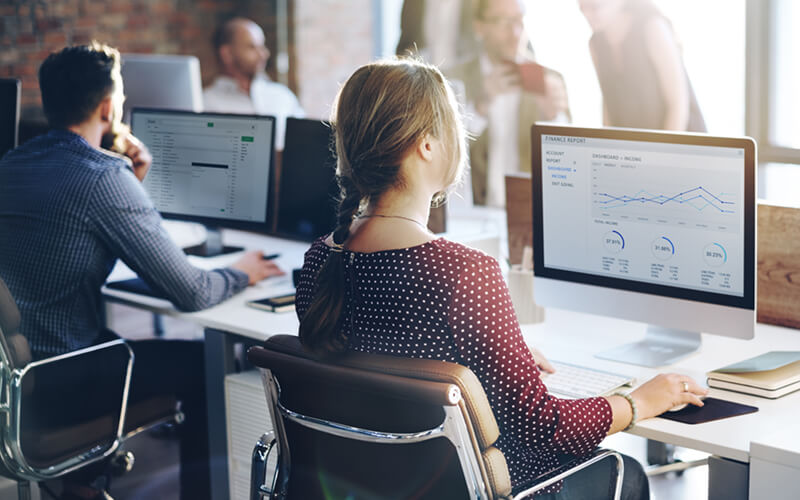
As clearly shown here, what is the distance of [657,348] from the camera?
6.64ft

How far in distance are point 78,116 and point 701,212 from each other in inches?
62.1

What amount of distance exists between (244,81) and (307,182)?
2.88m

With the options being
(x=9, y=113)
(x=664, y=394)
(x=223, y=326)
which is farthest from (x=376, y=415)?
(x=9, y=113)

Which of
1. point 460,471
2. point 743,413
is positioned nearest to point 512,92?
point 743,413

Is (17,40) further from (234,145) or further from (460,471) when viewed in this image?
(460,471)

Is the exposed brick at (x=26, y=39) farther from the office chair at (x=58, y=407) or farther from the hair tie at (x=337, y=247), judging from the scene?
the hair tie at (x=337, y=247)

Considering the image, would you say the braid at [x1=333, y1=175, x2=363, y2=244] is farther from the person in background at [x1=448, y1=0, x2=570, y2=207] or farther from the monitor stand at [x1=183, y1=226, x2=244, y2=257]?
the person in background at [x1=448, y1=0, x2=570, y2=207]

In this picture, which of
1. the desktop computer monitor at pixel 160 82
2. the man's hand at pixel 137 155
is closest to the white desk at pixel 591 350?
the man's hand at pixel 137 155

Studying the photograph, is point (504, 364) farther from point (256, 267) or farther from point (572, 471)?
point (256, 267)

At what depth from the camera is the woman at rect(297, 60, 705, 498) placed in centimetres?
141

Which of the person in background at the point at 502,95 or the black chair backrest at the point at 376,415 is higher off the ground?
the person in background at the point at 502,95

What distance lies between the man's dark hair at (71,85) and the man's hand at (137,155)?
430mm

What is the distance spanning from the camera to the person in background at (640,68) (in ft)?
14.4

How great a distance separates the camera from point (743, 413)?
163 centimetres
